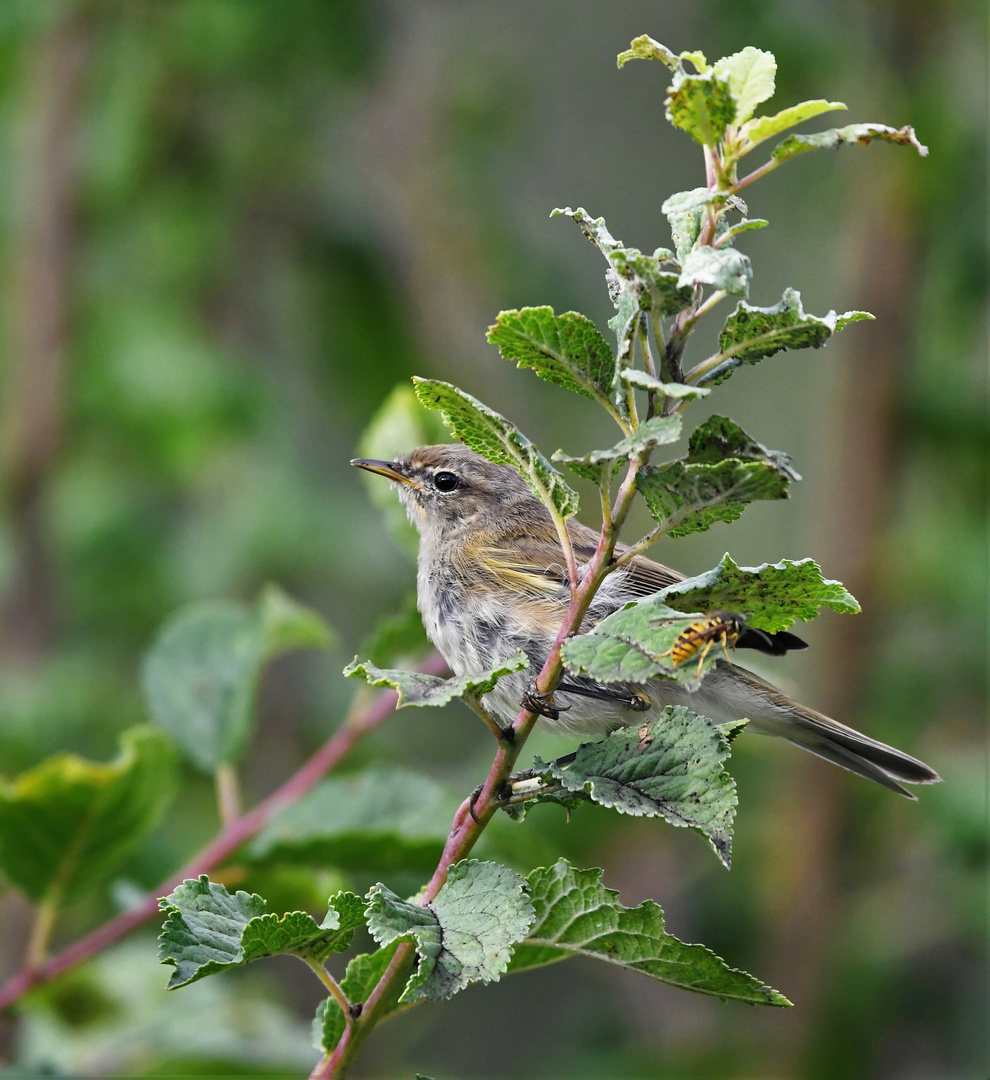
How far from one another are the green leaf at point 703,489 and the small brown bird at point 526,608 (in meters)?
0.82

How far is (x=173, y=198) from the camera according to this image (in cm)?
516

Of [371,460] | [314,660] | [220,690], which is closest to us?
[220,690]

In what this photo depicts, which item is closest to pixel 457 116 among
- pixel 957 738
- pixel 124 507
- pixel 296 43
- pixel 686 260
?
pixel 296 43

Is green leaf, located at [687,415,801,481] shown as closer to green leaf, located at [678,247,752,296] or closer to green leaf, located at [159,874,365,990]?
green leaf, located at [678,247,752,296]

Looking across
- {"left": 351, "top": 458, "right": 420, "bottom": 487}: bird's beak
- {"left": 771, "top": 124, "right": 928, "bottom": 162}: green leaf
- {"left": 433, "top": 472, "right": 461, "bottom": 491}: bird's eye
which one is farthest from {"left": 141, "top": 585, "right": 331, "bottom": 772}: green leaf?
{"left": 771, "top": 124, "right": 928, "bottom": 162}: green leaf

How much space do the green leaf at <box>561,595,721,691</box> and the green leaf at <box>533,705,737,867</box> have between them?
0.08 meters

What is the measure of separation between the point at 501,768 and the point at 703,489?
0.31 metres

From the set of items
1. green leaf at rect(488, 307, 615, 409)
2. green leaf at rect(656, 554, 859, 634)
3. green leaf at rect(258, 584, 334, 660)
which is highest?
green leaf at rect(488, 307, 615, 409)

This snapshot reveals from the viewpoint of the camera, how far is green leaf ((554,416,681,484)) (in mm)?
962

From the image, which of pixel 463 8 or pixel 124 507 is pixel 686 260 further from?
pixel 463 8

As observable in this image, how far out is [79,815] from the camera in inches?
75.0

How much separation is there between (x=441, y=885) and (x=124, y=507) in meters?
4.00

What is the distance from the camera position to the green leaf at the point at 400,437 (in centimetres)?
238

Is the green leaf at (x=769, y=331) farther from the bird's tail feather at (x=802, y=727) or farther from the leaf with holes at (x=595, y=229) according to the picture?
the bird's tail feather at (x=802, y=727)
